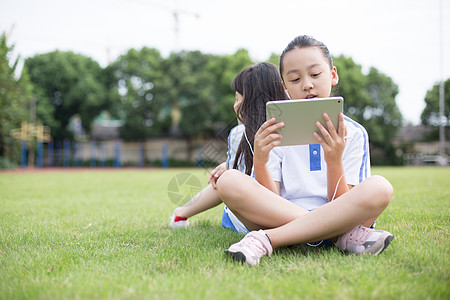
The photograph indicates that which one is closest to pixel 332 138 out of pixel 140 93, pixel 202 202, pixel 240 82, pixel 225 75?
pixel 240 82

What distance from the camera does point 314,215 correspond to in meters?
1.60

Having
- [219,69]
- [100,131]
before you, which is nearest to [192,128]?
[219,69]

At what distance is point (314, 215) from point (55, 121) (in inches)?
952

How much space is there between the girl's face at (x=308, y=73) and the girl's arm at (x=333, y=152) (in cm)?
25

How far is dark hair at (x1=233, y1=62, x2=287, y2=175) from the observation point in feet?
6.88

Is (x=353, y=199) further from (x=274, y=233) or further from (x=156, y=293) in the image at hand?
(x=156, y=293)

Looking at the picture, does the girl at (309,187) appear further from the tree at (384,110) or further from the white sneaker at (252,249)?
the tree at (384,110)

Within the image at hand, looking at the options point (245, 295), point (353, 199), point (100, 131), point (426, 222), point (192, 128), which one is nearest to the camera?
point (245, 295)

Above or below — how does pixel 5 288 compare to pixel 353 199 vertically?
below

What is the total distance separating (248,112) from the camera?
216cm

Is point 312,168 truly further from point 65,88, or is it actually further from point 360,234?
point 65,88

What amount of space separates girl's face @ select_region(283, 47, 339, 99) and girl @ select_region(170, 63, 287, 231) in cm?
36

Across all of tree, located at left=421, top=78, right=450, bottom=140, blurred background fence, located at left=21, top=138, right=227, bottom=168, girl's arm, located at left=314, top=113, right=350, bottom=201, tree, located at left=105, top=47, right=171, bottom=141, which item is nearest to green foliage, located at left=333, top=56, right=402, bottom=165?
tree, located at left=421, top=78, right=450, bottom=140

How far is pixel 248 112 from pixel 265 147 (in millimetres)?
600
